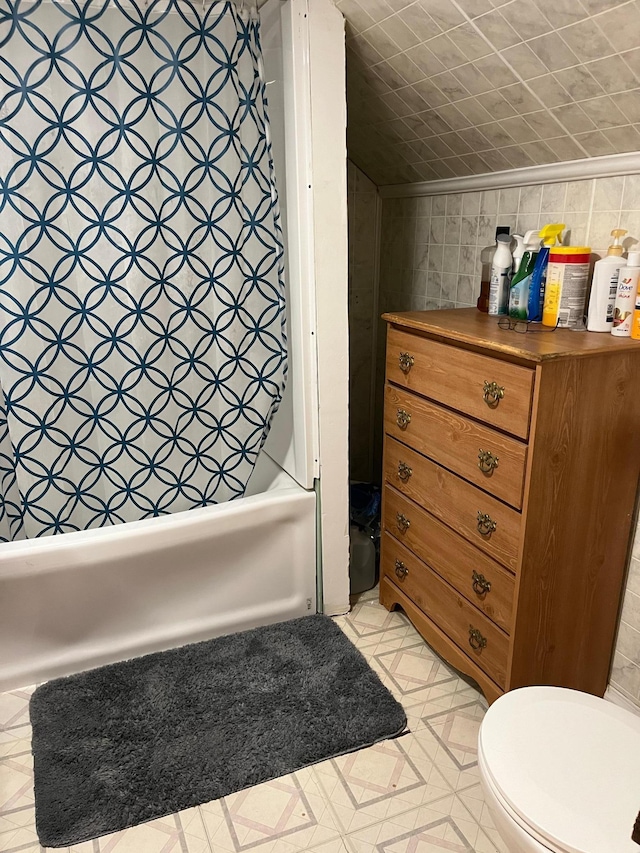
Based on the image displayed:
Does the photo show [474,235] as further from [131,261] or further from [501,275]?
[131,261]

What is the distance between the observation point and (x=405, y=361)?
6.11 ft

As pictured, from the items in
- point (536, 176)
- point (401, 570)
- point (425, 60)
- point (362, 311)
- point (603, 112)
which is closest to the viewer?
point (603, 112)

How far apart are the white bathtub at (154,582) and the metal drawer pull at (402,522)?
267mm

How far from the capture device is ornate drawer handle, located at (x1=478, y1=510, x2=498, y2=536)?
1.61m

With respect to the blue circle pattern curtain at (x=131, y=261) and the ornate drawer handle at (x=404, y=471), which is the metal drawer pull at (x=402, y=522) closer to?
the ornate drawer handle at (x=404, y=471)

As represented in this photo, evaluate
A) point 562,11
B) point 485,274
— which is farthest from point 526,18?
point 485,274

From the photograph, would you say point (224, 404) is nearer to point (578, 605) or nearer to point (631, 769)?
point (578, 605)

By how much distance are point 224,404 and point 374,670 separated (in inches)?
34.6

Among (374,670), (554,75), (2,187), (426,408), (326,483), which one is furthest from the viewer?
(326,483)

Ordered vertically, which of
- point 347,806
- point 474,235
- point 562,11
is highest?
point 562,11

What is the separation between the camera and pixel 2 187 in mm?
1598

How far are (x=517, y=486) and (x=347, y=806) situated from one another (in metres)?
0.81

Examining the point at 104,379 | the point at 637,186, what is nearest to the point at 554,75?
the point at 637,186

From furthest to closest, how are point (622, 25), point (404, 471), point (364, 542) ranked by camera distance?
point (364, 542), point (404, 471), point (622, 25)
